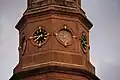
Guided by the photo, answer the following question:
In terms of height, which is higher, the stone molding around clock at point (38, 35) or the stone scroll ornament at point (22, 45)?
the stone molding around clock at point (38, 35)

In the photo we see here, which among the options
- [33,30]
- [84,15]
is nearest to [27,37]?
[33,30]

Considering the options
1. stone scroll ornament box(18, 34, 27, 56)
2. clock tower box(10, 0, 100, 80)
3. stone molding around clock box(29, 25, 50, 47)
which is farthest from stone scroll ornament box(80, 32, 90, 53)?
stone scroll ornament box(18, 34, 27, 56)

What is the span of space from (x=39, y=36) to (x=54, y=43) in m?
1.54

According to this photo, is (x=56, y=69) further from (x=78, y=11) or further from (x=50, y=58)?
(x=78, y=11)

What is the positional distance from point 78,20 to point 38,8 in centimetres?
353

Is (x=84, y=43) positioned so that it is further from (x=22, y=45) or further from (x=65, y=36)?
(x=22, y=45)

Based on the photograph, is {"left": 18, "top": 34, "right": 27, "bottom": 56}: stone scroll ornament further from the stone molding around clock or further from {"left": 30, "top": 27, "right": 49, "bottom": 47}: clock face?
{"left": 30, "top": 27, "right": 49, "bottom": 47}: clock face

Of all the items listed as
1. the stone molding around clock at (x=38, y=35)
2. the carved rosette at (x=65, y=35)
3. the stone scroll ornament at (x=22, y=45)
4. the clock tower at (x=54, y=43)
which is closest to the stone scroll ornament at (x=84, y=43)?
the clock tower at (x=54, y=43)

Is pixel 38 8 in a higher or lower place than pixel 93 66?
higher

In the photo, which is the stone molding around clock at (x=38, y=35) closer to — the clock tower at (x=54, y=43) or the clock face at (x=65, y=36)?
the clock tower at (x=54, y=43)

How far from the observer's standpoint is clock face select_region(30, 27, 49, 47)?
70.4 metres

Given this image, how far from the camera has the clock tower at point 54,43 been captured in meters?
69.1

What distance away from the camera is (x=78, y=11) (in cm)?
7188

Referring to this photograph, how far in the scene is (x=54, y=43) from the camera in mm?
70062
